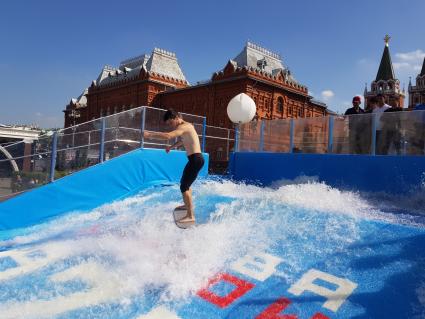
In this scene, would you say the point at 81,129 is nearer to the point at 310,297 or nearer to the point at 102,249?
the point at 102,249

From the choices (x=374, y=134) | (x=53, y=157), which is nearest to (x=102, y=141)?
(x=53, y=157)

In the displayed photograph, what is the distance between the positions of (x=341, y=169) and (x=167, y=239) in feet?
19.4

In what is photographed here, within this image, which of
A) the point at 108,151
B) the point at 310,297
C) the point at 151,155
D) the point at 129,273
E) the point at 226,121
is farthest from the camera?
the point at 226,121

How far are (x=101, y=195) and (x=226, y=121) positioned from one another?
22.8 meters

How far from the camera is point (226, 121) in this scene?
1225 inches

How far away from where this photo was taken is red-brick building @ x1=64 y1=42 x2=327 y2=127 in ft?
103

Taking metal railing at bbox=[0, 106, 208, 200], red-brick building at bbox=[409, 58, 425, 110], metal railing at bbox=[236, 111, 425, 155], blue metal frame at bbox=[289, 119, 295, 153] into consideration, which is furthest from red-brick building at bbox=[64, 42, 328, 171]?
red-brick building at bbox=[409, 58, 425, 110]

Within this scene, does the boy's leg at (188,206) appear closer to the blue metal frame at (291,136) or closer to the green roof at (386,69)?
the blue metal frame at (291,136)

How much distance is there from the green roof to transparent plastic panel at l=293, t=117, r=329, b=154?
209 ft

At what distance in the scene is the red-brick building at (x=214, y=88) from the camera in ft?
103

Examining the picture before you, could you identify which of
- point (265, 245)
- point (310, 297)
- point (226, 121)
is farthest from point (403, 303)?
point (226, 121)

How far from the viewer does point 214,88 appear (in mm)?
32594

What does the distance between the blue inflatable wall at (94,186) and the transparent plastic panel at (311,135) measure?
3826 millimetres

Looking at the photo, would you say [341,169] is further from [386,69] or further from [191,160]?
[386,69]
